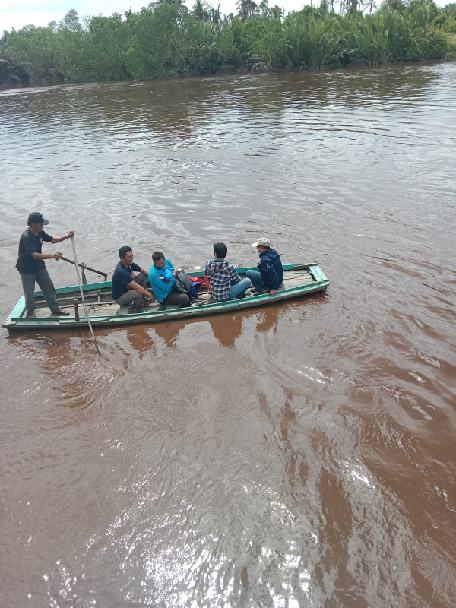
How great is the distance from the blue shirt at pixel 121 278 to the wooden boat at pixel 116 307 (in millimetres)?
327

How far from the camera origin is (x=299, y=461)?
5.56 meters

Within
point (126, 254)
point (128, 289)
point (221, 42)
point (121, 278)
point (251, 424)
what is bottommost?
point (251, 424)

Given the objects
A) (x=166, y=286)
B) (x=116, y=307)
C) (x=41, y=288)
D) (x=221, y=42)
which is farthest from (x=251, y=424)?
(x=221, y=42)

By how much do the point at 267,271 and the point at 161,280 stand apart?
1843 mm

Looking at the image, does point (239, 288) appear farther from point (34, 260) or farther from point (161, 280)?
point (34, 260)

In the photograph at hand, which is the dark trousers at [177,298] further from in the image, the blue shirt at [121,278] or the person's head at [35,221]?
the person's head at [35,221]

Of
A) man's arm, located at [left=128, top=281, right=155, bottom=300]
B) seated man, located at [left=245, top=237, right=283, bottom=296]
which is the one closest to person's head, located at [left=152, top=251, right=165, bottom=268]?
man's arm, located at [left=128, top=281, right=155, bottom=300]

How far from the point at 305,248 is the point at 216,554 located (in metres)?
7.95

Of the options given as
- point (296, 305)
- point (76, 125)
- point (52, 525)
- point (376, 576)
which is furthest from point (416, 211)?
point (76, 125)

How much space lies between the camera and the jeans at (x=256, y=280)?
9.09 meters

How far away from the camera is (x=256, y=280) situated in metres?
9.11

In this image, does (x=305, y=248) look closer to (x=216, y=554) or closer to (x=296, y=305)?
(x=296, y=305)

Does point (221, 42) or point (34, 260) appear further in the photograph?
point (221, 42)

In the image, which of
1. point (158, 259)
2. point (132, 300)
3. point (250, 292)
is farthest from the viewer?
point (250, 292)
